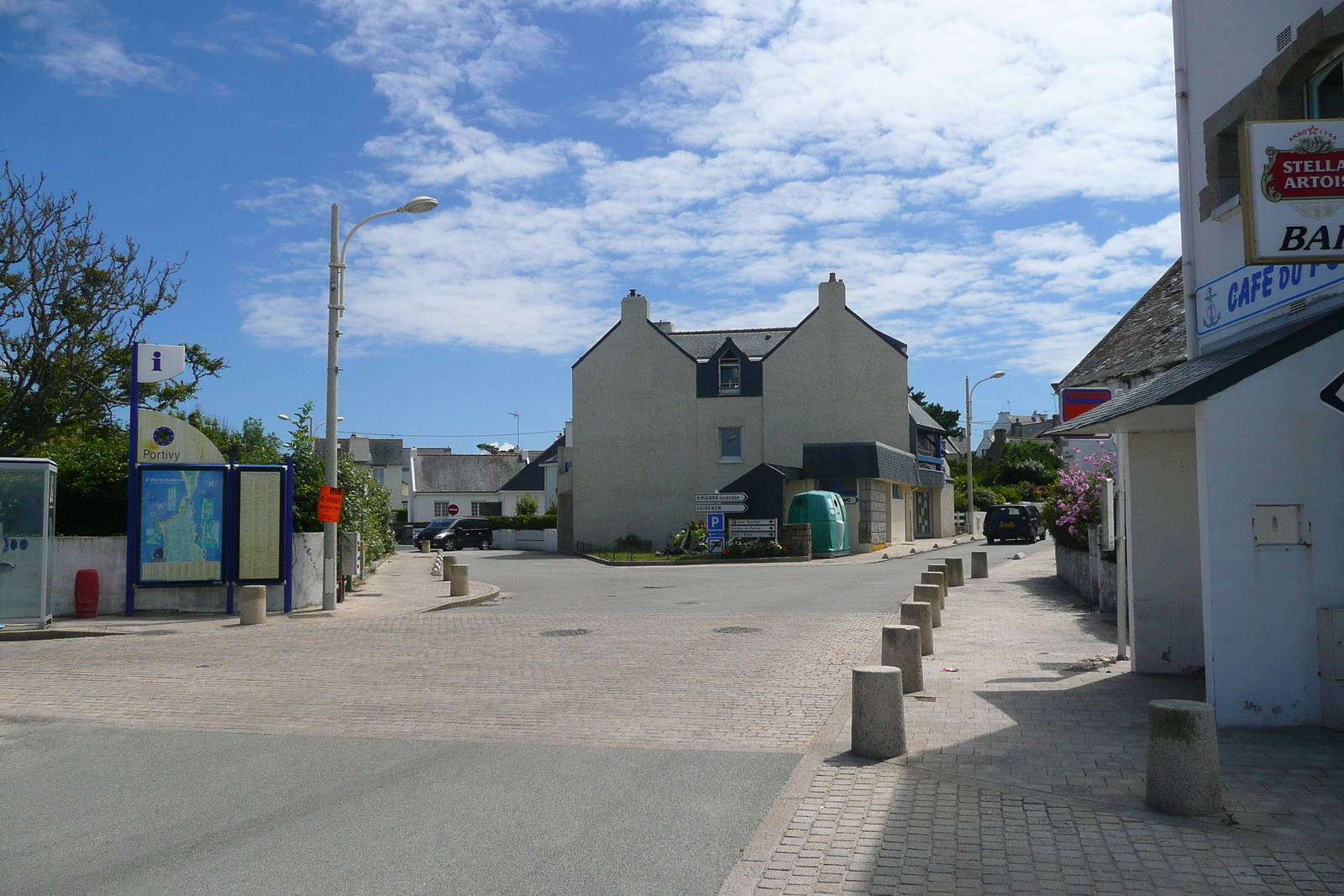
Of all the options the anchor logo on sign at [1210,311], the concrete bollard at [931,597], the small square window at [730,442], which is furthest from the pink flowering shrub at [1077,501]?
the small square window at [730,442]

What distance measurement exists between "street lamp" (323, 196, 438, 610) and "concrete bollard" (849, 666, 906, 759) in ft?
41.4

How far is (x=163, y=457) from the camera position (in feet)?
56.1

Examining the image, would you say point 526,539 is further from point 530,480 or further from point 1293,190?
point 1293,190

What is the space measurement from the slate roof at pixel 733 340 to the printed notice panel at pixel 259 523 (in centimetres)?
2793

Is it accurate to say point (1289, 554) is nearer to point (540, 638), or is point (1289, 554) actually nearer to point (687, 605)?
point (540, 638)

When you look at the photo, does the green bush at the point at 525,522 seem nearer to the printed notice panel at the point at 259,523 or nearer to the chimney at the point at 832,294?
the chimney at the point at 832,294

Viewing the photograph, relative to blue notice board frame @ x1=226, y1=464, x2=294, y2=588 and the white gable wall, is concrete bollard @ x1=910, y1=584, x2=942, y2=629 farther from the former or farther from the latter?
blue notice board frame @ x1=226, y1=464, x2=294, y2=588

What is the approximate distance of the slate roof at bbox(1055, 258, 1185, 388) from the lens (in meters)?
15.6

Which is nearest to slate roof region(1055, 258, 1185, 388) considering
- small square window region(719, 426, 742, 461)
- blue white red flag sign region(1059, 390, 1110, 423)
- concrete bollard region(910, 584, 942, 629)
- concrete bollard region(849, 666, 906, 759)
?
blue white red flag sign region(1059, 390, 1110, 423)

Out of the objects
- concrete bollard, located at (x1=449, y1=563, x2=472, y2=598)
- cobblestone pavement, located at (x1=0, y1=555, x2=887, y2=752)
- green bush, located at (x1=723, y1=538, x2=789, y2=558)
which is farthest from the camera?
green bush, located at (x1=723, y1=538, x2=789, y2=558)

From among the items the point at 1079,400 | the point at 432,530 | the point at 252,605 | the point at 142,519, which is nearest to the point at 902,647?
the point at 1079,400

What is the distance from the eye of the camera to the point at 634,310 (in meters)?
43.2

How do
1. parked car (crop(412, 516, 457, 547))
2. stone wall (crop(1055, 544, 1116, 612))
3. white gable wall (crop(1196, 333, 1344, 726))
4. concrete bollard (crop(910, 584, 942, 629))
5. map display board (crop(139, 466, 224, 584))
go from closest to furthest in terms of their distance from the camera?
white gable wall (crop(1196, 333, 1344, 726)) → concrete bollard (crop(910, 584, 942, 629)) → stone wall (crop(1055, 544, 1116, 612)) → map display board (crop(139, 466, 224, 584)) → parked car (crop(412, 516, 457, 547))

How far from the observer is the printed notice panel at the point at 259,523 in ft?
55.9
